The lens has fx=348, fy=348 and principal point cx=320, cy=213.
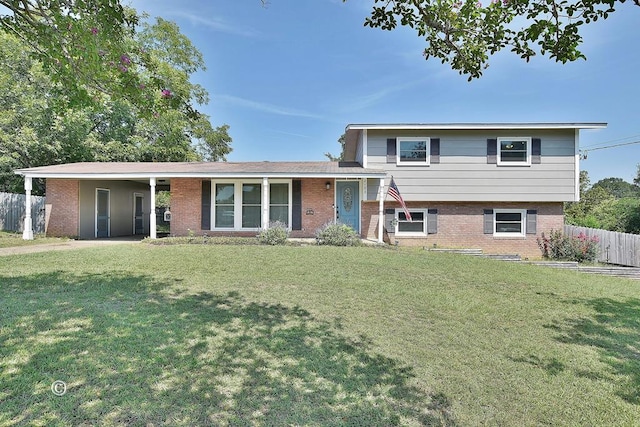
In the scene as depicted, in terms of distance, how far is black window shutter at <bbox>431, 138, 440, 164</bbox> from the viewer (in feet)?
44.7

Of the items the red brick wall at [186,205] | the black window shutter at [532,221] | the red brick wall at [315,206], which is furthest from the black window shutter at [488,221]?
the red brick wall at [186,205]

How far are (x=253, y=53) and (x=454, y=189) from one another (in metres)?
9.60

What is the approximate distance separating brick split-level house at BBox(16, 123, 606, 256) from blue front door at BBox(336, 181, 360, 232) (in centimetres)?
4

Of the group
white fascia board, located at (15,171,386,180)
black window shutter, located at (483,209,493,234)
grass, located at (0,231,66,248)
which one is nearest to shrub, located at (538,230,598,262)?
black window shutter, located at (483,209,493,234)

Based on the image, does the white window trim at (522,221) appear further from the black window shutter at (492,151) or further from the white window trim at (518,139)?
the black window shutter at (492,151)

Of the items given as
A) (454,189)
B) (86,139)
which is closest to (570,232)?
(454,189)

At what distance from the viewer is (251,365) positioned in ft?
11.0

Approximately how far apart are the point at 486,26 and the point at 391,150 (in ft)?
33.9

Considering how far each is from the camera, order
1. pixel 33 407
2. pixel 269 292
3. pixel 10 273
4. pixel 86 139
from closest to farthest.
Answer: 1. pixel 33 407
2. pixel 269 292
3. pixel 10 273
4. pixel 86 139

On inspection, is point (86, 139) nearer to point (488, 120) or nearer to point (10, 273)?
point (10, 273)

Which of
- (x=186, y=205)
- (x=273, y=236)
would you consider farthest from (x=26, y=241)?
(x=273, y=236)

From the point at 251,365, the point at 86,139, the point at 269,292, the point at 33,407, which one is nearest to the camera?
the point at 33,407

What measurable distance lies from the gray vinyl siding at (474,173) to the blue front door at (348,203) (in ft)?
2.53

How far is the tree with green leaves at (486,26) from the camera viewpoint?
117 inches
